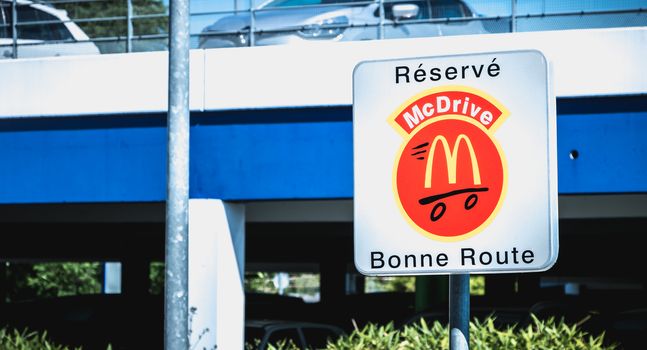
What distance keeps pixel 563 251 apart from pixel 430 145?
2536cm

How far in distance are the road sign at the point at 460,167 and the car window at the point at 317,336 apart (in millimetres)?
8982

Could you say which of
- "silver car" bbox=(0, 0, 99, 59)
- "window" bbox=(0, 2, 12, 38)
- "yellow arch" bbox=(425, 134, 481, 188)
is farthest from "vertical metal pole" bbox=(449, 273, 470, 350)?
"window" bbox=(0, 2, 12, 38)

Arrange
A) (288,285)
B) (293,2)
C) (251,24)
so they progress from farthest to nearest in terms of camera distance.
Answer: (288,285) → (293,2) → (251,24)

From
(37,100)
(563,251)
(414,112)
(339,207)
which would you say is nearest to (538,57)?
(414,112)

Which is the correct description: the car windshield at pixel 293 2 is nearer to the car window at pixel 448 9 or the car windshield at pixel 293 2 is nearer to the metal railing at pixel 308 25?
the metal railing at pixel 308 25

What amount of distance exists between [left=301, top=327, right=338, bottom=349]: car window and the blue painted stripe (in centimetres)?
183

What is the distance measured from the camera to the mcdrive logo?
3.41 metres

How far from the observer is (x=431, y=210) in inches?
A: 136

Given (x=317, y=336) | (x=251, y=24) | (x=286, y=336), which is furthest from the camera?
(x=317, y=336)

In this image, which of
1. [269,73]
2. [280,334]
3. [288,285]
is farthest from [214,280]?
[288,285]

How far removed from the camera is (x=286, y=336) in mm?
12344

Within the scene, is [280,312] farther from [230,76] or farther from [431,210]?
[431,210]

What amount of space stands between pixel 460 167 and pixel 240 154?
8.73 meters

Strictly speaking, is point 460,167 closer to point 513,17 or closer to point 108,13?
point 513,17
